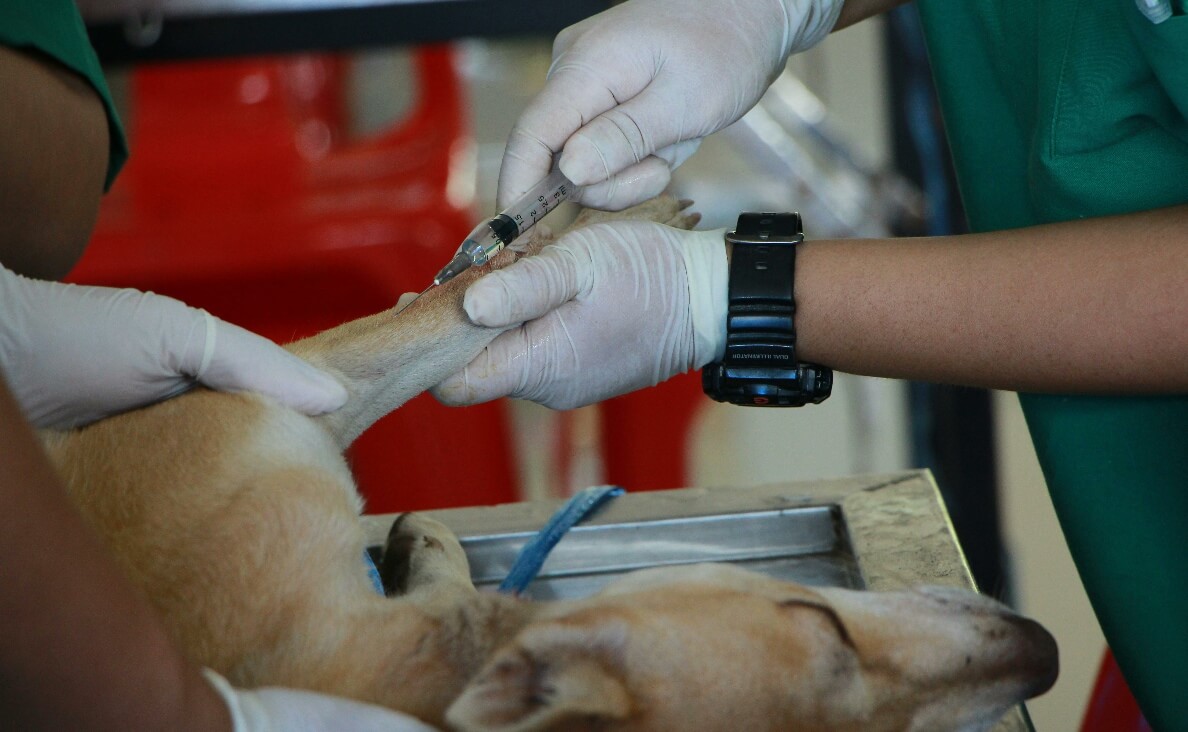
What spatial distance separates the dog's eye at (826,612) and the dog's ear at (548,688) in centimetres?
14

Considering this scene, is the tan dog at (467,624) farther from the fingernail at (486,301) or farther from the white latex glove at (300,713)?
the fingernail at (486,301)

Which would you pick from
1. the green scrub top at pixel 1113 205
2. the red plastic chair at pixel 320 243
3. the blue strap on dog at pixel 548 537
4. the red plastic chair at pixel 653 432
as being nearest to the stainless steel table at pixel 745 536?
the blue strap on dog at pixel 548 537

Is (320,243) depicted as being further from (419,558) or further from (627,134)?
(419,558)

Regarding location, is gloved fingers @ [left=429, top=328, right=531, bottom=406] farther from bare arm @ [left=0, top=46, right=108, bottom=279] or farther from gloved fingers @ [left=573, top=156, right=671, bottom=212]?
bare arm @ [left=0, top=46, right=108, bottom=279]

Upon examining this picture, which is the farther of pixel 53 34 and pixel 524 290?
pixel 53 34

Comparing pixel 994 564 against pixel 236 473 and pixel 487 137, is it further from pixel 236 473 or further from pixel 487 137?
pixel 487 137

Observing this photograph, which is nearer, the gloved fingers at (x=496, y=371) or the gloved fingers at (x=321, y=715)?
the gloved fingers at (x=321, y=715)

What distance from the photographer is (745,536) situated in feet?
3.78

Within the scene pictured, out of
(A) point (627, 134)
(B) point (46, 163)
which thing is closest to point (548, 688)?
(A) point (627, 134)

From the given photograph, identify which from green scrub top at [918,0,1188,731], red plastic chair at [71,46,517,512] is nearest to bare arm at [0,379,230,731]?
green scrub top at [918,0,1188,731]

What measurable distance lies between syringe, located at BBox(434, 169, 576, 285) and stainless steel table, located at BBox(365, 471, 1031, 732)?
31cm

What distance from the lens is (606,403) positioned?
8.23 feet

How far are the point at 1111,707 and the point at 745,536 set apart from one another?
0.60 meters

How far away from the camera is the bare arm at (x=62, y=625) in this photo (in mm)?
506
